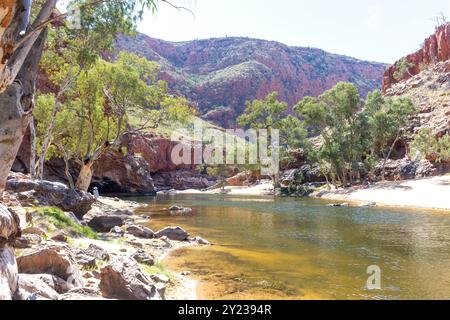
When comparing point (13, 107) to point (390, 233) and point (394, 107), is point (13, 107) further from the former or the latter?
point (394, 107)

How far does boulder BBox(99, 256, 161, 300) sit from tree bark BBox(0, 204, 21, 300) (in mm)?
1815

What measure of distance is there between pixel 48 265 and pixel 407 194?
4309 cm

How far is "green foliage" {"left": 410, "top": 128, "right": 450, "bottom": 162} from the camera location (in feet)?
176

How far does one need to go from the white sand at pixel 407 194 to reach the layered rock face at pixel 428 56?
2523 inches

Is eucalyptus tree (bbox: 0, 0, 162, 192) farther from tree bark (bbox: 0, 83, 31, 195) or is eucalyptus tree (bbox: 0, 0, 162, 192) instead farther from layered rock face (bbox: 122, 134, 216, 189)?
layered rock face (bbox: 122, 134, 216, 189)

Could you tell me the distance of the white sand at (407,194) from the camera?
121 feet

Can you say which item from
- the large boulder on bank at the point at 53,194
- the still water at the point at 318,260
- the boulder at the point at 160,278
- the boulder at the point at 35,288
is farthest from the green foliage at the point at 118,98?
the boulder at the point at 35,288

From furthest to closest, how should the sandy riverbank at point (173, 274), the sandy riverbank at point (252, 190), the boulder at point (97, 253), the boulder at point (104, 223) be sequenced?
the sandy riverbank at point (252, 190), the boulder at point (104, 223), the boulder at point (97, 253), the sandy riverbank at point (173, 274)

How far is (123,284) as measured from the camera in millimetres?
7180

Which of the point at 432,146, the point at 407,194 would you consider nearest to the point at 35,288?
the point at 407,194

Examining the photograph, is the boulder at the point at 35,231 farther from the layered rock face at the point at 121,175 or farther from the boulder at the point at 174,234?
the layered rock face at the point at 121,175

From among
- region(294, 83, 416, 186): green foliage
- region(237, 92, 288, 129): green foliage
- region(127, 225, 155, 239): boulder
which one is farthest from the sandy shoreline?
region(127, 225, 155, 239): boulder

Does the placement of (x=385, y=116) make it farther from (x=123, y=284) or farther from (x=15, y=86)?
(x=15, y=86)

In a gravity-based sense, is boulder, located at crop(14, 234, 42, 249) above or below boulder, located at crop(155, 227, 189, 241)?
above
